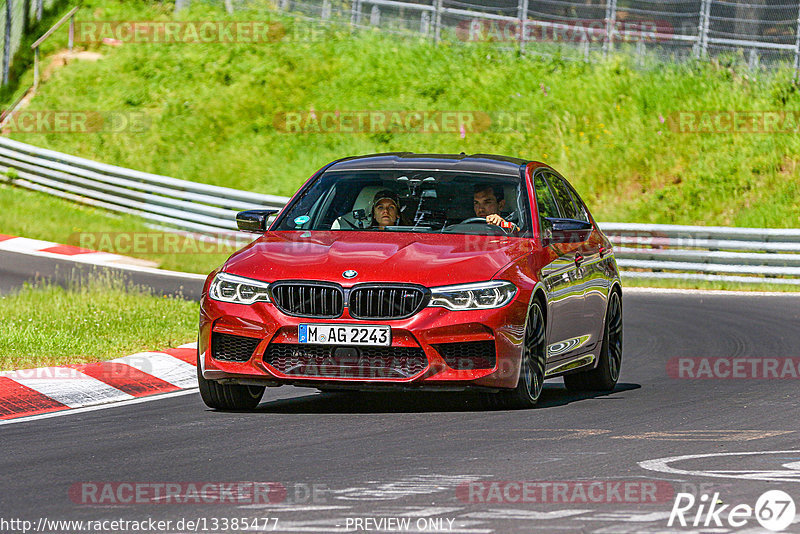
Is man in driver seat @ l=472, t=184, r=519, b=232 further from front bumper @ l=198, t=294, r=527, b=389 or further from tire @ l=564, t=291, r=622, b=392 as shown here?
tire @ l=564, t=291, r=622, b=392

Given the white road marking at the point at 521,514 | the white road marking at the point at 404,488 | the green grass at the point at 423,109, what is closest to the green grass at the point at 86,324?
the white road marking at the point at 404,488

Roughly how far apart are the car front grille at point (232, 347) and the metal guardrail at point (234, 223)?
15121 millimetres

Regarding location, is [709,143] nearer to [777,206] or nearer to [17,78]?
[777,206]

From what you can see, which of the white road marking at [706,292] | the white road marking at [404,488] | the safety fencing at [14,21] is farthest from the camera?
the safety fencing at [14,21]

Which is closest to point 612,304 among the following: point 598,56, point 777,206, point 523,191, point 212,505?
point 523,191

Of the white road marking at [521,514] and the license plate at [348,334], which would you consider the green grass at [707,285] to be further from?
the white road marking at [521,514]

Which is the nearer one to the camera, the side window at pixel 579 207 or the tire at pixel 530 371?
the tire at pixel 530 371

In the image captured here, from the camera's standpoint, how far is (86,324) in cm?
1361

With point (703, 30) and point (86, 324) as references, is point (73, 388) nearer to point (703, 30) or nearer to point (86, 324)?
point (86, 324)

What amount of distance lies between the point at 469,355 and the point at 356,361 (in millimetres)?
676

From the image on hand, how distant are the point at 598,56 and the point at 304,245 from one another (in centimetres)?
2455

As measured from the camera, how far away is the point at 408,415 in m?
9.12

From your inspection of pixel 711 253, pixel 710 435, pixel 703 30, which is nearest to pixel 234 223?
pixel 711 253

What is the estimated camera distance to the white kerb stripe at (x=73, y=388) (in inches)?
391
